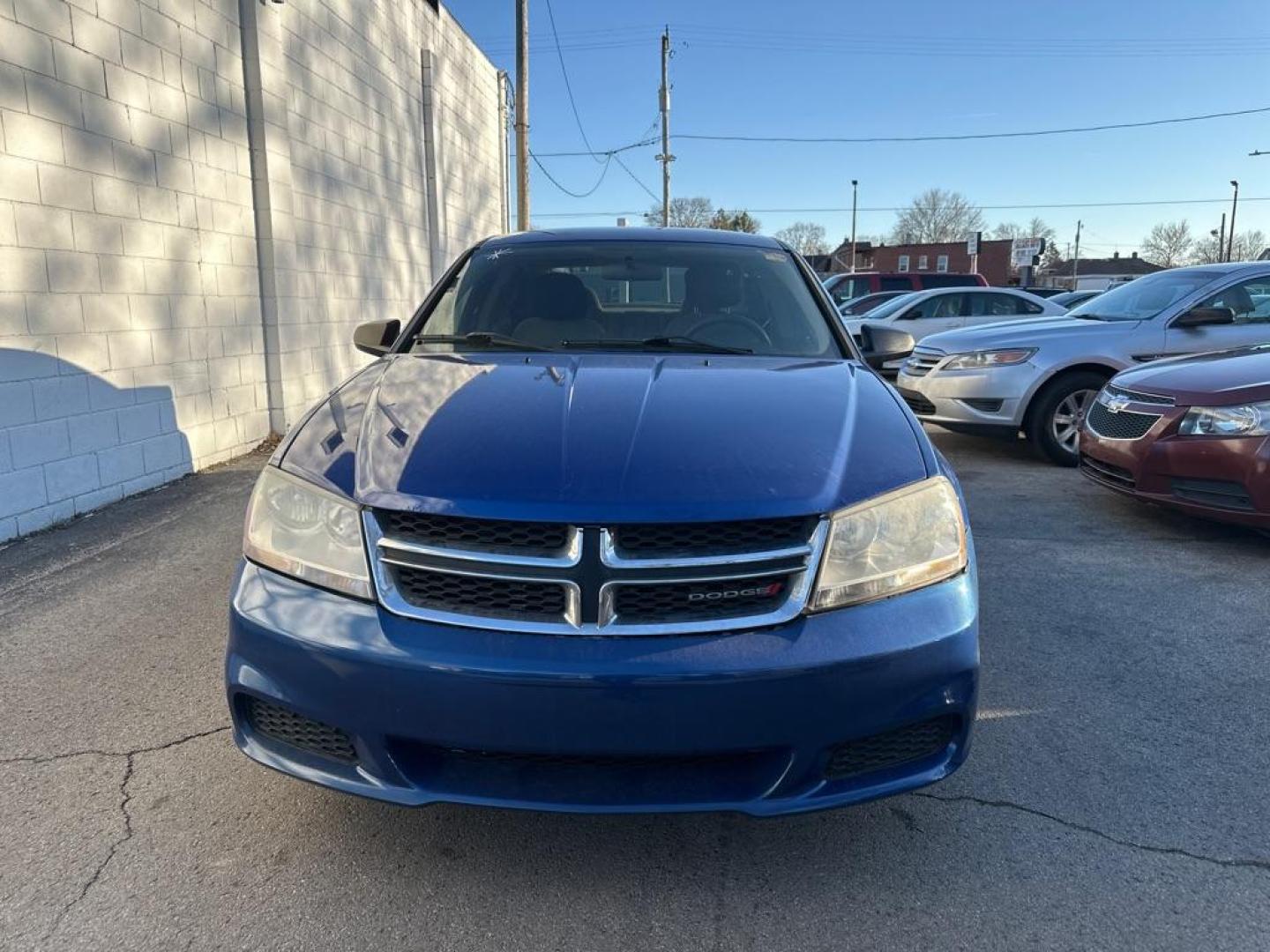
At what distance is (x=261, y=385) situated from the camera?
7.61m

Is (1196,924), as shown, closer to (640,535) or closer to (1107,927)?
(1107,927)

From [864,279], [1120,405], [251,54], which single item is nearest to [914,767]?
[1120,405]

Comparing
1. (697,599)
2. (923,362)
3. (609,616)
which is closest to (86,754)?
(609,616)

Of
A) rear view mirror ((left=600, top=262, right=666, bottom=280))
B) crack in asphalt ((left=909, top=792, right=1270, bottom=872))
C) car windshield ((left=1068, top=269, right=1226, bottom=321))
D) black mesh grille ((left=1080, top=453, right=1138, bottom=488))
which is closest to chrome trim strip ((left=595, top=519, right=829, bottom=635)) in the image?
crack in asphalt ((left=909, top=792, right=1270, bottom=872))

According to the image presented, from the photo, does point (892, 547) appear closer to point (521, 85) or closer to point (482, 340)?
point (482, 340)

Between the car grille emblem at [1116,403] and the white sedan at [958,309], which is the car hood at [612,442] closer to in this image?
the car grille emblem at [1116,403]

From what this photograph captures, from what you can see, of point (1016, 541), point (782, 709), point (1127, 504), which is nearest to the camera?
point (782, 709)

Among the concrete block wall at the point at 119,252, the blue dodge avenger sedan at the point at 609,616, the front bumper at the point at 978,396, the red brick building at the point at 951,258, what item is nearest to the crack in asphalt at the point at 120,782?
the blue dodge avenger sedan at the point at 609,616

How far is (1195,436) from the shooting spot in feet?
15.1

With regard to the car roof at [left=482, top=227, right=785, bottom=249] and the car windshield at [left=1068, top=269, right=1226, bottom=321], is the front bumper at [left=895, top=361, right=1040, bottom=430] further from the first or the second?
the car roof at [left=482, top=227, right=785, bottom=249]

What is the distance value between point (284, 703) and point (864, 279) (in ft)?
58.9

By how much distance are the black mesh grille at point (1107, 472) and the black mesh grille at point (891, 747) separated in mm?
3731

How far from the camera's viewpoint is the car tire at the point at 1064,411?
6957mm

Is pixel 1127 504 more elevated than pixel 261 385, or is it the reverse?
pixel 261 385
